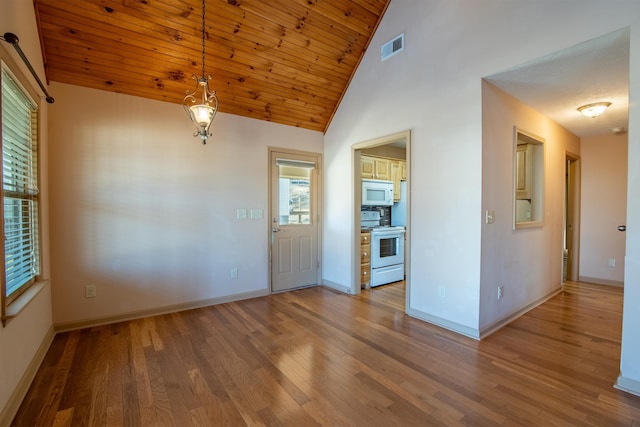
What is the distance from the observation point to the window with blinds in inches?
76.7

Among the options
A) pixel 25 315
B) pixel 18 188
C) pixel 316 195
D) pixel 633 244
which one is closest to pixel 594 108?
pixel 633 244

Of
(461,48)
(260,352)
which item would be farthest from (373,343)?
(461,48)


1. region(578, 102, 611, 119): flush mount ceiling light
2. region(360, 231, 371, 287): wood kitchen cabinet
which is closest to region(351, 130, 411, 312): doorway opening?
region(360, 231, 371, 287): wood kitchen cabinet

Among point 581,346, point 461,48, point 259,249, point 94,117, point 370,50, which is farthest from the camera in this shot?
point 259,249

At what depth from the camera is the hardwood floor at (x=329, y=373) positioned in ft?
5.89

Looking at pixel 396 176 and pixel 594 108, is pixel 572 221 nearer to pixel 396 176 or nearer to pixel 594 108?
pixel 594 108

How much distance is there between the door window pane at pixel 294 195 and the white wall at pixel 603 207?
460 centimetres

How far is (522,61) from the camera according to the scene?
2475 millimetres

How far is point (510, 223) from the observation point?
126 inches

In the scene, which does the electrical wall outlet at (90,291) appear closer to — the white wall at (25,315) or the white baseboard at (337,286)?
the white wall at (25,315)

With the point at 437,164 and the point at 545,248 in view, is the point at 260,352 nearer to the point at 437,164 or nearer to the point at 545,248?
the point at 437,164

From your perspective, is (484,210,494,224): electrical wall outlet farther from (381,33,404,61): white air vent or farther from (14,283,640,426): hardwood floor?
(381,33,404,61): white air vent

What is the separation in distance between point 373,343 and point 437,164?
74.8 inches

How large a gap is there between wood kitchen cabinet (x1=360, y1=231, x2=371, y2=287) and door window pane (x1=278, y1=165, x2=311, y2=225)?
896 millimetres
